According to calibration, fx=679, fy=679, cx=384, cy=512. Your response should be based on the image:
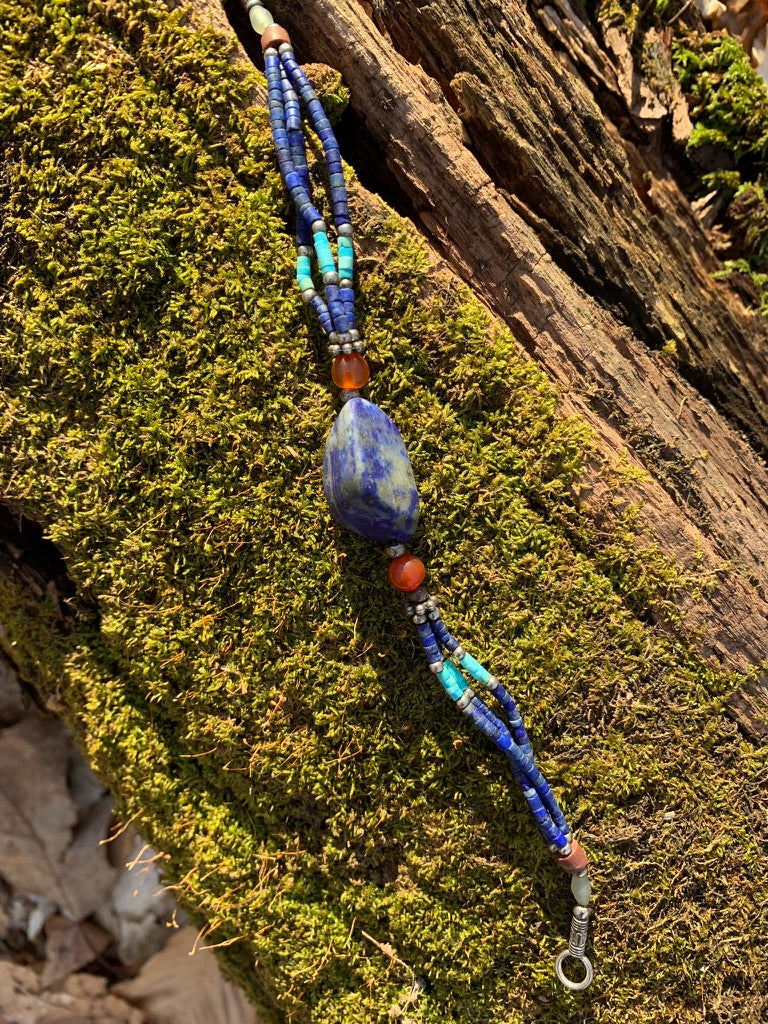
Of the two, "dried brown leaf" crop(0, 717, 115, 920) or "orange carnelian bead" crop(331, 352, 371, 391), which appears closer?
"orange carnelian bead" crop(331, 352, 371, 391)

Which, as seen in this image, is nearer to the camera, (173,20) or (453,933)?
(173,20)

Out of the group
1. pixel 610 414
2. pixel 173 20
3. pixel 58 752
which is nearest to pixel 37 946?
pixel 58 752

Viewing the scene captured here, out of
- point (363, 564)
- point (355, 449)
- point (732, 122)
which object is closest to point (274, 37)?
point (355, 449)

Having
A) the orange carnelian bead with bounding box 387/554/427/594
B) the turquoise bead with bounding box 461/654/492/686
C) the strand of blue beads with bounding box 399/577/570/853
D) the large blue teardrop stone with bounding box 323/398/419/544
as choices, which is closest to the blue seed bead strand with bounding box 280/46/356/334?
the large blue teardrop stone with bounding box 323/398/419/544

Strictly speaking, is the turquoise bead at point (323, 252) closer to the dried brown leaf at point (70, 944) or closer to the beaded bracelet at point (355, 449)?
the beaded bracelet at point (355, 449)

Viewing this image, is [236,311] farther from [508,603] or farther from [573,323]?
[508,603]

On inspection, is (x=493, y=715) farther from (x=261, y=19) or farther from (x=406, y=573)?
(x=261, y=19)

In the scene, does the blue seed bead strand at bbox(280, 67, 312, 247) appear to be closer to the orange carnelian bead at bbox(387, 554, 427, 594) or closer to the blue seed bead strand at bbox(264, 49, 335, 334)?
the blue seed bead strand at bbox(264, 49, 335, 334)
